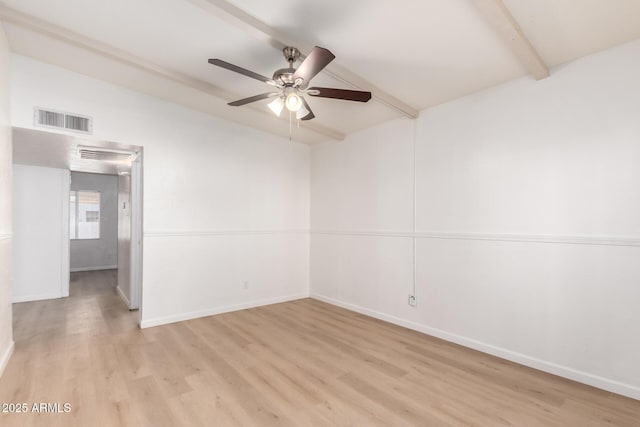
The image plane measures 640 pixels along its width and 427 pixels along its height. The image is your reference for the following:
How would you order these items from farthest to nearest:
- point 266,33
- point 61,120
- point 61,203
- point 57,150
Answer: point 61,203 < point 57,150 < point 61,120 < point 266,33

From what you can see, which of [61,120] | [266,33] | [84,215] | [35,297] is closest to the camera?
[266,33]

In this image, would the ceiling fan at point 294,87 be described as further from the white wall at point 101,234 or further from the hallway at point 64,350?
the white wall at point 101,234

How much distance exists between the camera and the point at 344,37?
93.3 inches

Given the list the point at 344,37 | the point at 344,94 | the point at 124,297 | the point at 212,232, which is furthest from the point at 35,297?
the point at 344,37

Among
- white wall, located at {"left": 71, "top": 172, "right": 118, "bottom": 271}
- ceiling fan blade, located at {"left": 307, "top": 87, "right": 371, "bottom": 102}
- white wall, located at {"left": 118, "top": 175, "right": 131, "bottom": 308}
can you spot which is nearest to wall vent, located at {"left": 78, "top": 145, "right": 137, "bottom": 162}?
white wall, located at {"left": 118, "top": 175, "right": 131, "bottom": 308}

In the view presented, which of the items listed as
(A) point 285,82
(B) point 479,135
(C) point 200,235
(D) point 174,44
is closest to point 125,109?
(D) point 174,44

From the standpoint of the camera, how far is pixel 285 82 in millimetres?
2361

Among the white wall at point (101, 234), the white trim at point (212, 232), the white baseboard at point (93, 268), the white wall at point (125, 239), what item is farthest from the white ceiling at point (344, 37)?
the white baseboard at point (93, 268)

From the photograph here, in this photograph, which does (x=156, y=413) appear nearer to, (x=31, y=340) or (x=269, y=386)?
(x=269, y=386)

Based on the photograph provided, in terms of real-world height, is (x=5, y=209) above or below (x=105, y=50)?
below

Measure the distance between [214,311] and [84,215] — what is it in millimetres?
6083

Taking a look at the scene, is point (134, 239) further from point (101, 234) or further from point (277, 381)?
point (101, 234)

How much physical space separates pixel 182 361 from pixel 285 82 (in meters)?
2.60

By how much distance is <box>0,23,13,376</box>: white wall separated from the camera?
2.52m
